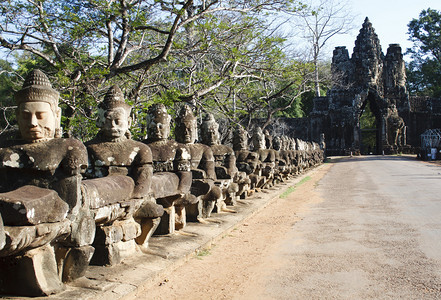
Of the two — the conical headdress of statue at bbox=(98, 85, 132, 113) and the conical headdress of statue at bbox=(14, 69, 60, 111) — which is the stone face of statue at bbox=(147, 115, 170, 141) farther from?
the conical headdress of statue at bbox=(14, 69, 60, 111)

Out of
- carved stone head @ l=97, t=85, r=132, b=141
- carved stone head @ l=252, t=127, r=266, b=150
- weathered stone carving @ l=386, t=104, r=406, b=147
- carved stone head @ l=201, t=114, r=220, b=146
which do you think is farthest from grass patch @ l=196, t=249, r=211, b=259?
weathered stone carving @ l=386, t=104, r=406, b=147

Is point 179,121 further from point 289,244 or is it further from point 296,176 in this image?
point 296,176

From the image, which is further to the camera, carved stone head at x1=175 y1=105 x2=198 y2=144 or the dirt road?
carved stone head at x1=175 y1=105 x2=198 y2=144

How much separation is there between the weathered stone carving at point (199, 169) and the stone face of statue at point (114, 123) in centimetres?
Result: 227

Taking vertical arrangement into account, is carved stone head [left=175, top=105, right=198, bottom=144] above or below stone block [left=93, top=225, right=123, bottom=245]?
above

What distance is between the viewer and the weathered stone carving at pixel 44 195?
3.56 m

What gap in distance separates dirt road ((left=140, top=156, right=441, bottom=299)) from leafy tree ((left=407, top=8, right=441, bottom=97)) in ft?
179

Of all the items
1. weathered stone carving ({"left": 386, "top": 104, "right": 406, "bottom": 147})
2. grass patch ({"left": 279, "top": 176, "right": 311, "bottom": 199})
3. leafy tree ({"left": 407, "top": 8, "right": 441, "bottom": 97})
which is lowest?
grass patch ({"left": 279, "top": 176, "right": 311, "bottom": 199})

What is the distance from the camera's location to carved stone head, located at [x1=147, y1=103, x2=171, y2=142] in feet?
21.7

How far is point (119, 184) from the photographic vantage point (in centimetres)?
479

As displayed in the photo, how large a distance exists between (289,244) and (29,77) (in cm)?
434

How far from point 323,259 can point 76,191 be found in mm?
3287

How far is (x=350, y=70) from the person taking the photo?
165 ft

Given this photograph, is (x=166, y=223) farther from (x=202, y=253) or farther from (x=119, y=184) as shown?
(x=119, y=184)
